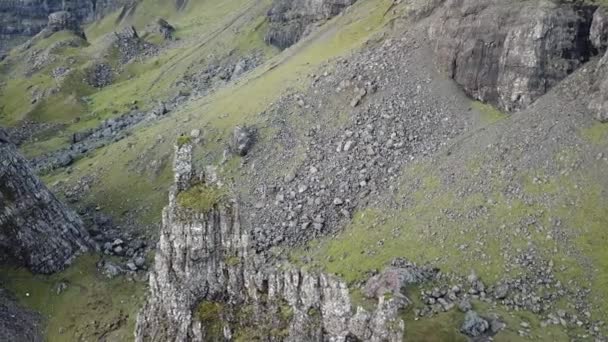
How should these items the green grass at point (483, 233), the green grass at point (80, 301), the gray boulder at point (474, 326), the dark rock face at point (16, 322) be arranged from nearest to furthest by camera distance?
1. the gray boulder at point (474, 326)
2. the green grass at point (483, 233)
3. the dark rock face at point (16, 322)
4. the green grass at point (80, 301)

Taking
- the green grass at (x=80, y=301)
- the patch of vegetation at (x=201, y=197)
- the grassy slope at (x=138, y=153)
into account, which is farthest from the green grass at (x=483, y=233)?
the patch of vegetation at (x=201, y=197)

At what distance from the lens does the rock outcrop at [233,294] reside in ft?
117

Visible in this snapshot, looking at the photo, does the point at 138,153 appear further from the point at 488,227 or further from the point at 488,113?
the point at 488,227

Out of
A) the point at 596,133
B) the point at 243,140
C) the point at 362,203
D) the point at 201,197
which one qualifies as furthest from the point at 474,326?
the point at 243,140

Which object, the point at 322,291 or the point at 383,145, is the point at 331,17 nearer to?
the point at 383,145

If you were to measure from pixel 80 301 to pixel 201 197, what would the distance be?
→ 4567cm

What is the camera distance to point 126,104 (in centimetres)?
15712

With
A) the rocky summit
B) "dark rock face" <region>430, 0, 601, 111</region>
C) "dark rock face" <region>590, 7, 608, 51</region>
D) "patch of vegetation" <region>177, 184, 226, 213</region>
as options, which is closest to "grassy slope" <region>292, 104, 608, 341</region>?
the rocky summit

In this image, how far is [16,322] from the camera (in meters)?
70.6

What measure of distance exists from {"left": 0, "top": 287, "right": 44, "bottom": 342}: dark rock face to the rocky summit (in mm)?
241

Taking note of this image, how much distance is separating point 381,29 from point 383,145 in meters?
32.0

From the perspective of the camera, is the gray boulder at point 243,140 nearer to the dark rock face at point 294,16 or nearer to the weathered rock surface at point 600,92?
the weathered rock surface at point 600,92

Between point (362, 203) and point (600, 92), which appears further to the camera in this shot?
point (362, 203)

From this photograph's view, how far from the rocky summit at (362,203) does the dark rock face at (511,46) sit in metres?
0.25
